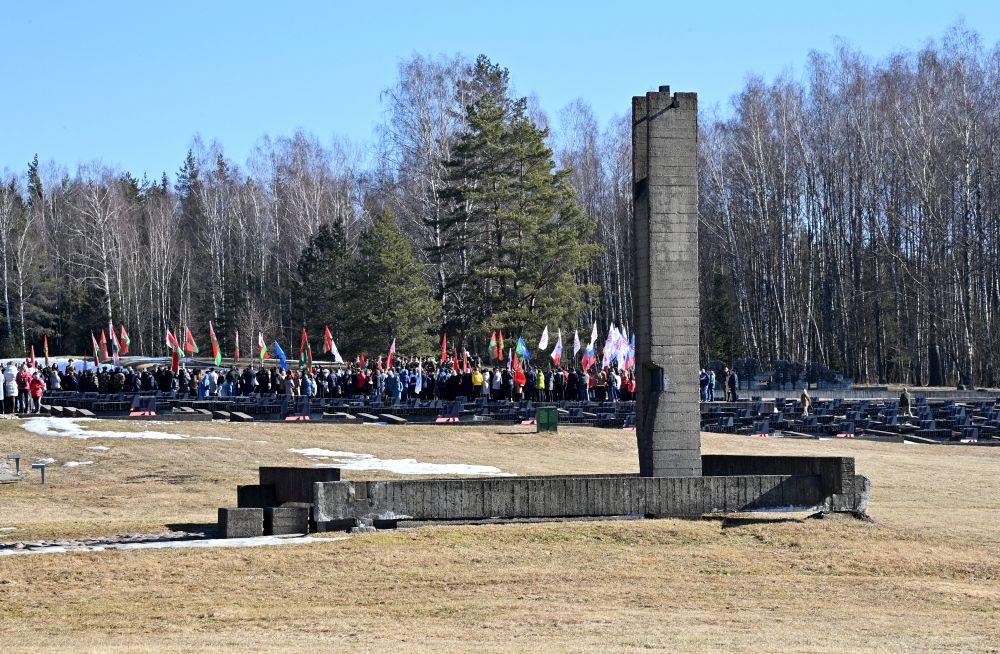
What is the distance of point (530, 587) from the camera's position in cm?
1370

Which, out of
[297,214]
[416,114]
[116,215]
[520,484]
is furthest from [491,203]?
[520,484]

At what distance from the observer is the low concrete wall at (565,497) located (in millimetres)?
16828

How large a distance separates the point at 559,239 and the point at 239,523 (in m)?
53.0

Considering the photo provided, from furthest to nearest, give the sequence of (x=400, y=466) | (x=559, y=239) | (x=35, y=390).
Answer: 1. (x=559, y=239)
2. (x=35, y=390)
3. (x=400, y=466)

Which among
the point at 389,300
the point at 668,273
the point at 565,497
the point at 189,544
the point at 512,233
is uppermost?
the point at 512,233

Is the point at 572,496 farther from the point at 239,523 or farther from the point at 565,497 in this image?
the point at 239,523

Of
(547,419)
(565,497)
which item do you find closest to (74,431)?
(547,419)

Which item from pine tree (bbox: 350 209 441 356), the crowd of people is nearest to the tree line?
pine tree (bbox: 350 209 441 356)

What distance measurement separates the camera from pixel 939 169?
7006 centimetres

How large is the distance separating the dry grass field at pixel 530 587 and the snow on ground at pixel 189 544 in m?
0.33

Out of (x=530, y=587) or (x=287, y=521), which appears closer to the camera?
(x=530, y=587)

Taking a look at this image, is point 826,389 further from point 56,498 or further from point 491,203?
point 56,498

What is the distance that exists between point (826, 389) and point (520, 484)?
46822mm

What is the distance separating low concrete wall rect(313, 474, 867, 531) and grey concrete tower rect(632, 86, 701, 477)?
1.71ft
